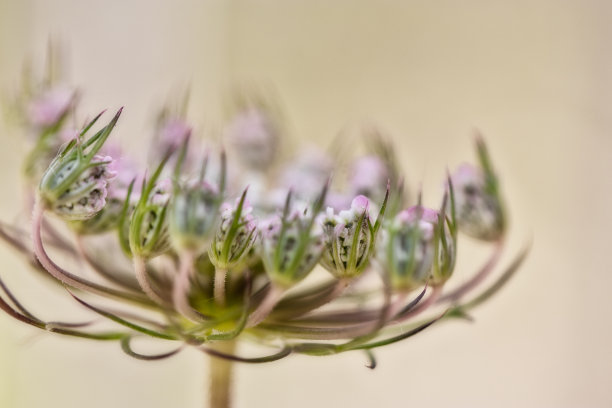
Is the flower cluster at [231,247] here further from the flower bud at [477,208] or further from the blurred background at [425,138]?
the blurred background at [425,138]

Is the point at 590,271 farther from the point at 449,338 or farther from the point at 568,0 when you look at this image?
the point at 568,0

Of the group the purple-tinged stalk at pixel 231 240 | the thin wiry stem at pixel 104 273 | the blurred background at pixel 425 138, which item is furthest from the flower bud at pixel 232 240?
the blurred background at pixel 425 138

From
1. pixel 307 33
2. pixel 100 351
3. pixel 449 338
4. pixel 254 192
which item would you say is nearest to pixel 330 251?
pixel 254 192

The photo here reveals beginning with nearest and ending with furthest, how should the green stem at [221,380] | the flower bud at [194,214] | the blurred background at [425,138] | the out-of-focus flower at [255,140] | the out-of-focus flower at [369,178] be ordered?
1. the flower bud at [194,214]
2. the green stem at [221,380]
3. the out-of-focus flower at [369,178]
4. the out-of-focus flower at [255,140]
5. the blurred background at [425,138]

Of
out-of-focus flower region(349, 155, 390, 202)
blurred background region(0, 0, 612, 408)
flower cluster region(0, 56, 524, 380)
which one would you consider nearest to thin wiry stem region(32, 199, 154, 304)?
flower cluster region(0, 56, 524, 380)

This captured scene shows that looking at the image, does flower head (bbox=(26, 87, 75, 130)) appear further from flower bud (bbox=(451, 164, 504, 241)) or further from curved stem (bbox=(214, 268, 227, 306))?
flower bud (bbox=(451, 164, 504, 241))

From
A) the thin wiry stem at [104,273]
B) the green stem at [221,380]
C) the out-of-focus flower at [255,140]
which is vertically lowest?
the green stem at [221,380]
